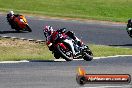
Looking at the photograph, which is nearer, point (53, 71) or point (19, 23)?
point (53, 71)

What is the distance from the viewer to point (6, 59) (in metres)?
19.4

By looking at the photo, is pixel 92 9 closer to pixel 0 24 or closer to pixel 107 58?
pixel 0 24

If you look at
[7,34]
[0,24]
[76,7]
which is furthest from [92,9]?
[7,34]

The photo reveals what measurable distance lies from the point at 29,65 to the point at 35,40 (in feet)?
30.6

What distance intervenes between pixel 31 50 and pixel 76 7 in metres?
24.9

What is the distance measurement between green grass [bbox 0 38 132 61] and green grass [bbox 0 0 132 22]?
61.3ft

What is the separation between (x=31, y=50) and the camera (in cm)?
2366

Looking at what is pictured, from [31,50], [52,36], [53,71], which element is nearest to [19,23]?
[31,50]

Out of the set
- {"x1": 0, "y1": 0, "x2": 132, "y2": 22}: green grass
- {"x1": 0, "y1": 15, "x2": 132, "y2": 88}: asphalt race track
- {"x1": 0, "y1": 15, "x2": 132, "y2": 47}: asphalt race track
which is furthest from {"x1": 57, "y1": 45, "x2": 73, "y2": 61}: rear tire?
{"x1": 0, "y1": 0, "x2": 132, "y2": 22}: green grass

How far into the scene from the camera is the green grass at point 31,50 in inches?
862

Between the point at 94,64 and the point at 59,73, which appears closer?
the point at 59,73

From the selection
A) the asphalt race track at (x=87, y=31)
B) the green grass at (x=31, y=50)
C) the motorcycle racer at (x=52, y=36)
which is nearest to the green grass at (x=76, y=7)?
the asphalt race track at (x=87, y=31)

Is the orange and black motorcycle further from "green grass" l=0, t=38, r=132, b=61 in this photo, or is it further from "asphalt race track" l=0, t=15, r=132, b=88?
"green grass" l=0, t=38, r=132, b=61

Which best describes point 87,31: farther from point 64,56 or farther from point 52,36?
point 64,56
